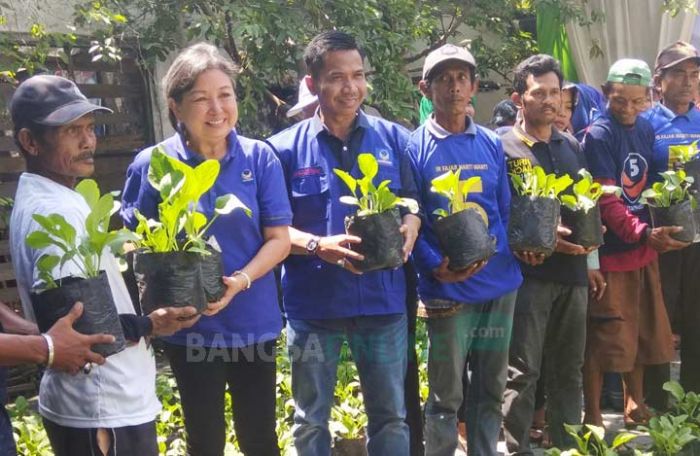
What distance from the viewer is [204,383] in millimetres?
2922

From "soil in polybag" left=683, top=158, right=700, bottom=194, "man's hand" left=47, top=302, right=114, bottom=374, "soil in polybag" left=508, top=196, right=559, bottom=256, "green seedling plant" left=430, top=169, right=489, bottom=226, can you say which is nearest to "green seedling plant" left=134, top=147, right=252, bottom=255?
"man's hand" left=47, top=302, right=114, bottom=374

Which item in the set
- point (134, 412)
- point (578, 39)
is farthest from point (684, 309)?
point (578, 39)

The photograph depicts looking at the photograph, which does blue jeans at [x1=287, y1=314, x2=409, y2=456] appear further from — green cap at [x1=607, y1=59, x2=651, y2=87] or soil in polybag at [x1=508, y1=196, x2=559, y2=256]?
green cap at [x1=607, y1=59, x2=651, y2=87]

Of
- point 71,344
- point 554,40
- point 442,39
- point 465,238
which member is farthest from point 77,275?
point 554,40

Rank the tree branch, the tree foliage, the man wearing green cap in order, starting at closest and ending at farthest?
the man wearing green cap
the tree foliage
the tree branch

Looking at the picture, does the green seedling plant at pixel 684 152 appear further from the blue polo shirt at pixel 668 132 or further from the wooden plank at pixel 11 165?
the wooden plank at pixel 11 165

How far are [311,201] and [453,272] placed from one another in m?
0.66

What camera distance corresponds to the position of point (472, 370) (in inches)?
144

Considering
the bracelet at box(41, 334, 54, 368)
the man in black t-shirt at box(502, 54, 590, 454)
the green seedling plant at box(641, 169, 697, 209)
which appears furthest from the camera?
the green seedling plant at box(641, 169, 697, 209)

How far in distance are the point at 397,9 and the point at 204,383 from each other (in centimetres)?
384

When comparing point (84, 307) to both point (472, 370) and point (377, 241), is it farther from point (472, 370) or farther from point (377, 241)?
point (472, 370)

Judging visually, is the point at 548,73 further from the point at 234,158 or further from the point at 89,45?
the point at 89,45

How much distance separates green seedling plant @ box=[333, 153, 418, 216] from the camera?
120 inches

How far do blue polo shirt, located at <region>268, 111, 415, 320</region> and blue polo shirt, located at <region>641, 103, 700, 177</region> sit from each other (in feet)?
5.80
